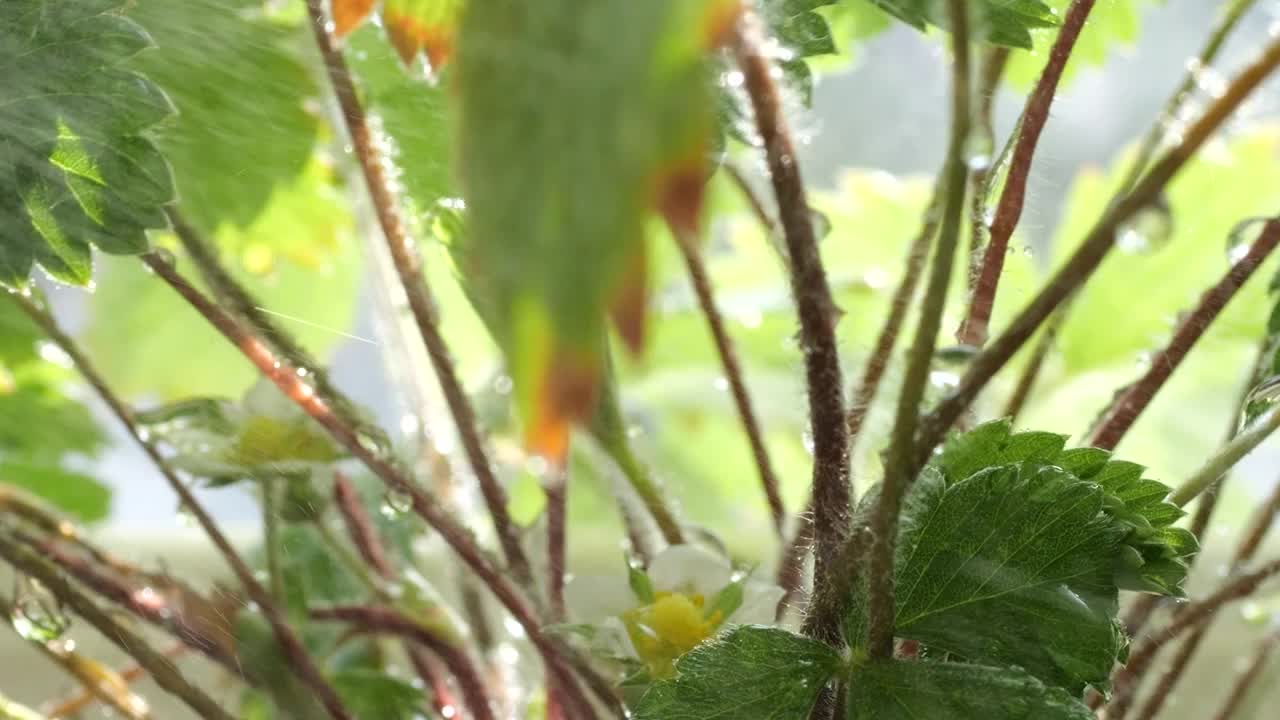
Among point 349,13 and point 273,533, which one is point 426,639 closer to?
point 273,533

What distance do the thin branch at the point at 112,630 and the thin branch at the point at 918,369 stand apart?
204 mm

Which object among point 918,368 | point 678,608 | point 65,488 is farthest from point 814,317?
point 65,488

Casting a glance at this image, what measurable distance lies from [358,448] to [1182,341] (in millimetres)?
245

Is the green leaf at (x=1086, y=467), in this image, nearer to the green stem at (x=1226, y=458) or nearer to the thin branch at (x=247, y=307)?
the green stem at (x=1226, y=458)

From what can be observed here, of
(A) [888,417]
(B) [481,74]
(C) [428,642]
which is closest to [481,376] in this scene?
(C) [428,642]

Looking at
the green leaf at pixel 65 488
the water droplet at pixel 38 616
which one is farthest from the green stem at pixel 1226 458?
the green leaf at pixel 65 488

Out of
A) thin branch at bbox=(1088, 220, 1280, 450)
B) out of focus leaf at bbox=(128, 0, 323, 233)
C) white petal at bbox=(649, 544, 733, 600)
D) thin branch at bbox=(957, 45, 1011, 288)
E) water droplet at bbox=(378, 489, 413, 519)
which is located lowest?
white petal at bbox=(649, 544, 733, 600)

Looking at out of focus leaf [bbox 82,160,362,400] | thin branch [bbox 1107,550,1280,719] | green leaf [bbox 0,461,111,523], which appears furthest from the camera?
green leaf [bbox 0,461,111,523]

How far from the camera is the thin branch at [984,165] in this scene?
271mm

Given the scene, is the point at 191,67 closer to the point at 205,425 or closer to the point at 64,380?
the point at 205,425

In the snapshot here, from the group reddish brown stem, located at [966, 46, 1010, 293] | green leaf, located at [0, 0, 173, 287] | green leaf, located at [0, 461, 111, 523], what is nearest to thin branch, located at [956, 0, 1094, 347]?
reddish brown stem, located at [966, 46, 1010, 293]

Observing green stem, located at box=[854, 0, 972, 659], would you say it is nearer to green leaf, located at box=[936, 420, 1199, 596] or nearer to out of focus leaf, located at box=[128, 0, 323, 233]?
green leaf, located at box=[936, 420, 1199, 596]

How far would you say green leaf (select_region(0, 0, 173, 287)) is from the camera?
282mm

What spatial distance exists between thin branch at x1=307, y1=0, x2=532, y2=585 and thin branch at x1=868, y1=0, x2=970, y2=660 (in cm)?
14
